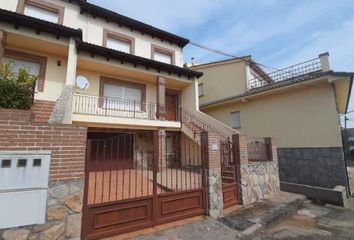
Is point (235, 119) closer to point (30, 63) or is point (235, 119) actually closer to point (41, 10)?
point (30, 63)

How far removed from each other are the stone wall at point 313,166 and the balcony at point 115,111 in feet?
19.5

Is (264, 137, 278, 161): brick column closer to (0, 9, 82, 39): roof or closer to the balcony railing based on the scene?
the balcony railing

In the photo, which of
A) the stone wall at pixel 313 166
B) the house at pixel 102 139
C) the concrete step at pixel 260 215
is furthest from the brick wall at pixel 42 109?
the stone wall at pixel 313 166

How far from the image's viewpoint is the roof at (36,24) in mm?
7469

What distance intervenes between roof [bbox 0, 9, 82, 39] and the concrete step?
856cm

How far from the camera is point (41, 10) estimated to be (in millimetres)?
10102

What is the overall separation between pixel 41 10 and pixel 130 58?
181 inches

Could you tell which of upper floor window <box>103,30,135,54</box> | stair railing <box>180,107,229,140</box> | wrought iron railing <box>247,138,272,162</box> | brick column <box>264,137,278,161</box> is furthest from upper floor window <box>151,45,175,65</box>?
brick column <box>264,137,278,161</box>

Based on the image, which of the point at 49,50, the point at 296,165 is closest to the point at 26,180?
the point at 49,50

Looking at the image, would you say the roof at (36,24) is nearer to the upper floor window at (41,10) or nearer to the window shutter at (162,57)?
the upper floor window at (41,10)

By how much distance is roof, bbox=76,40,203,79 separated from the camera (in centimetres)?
934

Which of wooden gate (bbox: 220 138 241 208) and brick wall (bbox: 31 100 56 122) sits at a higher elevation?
brick wall (bbox: 31 100 56 122)

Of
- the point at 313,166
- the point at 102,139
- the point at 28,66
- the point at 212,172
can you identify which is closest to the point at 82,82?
the point at 28,66

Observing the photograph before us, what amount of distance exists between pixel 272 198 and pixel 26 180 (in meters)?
7.70
